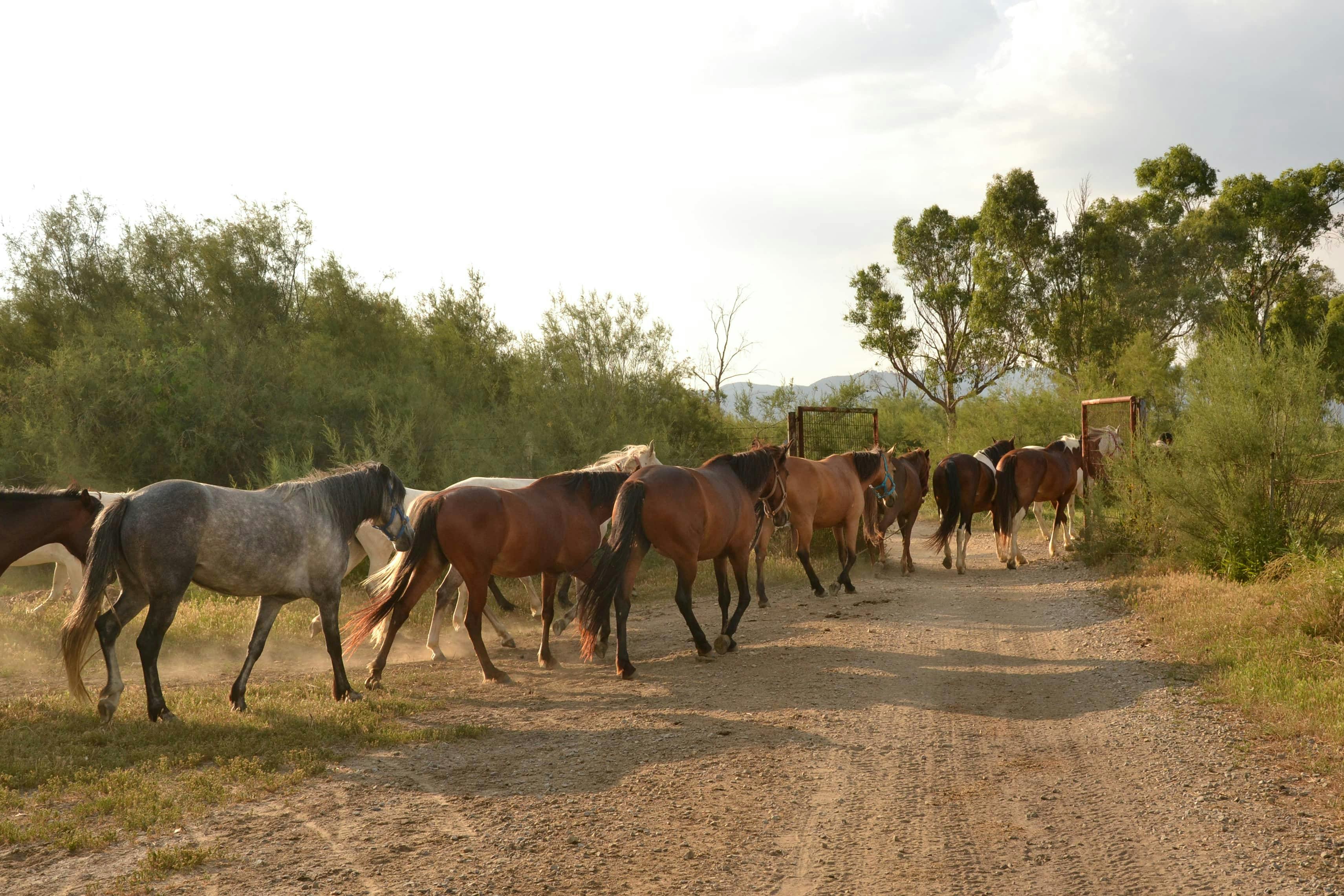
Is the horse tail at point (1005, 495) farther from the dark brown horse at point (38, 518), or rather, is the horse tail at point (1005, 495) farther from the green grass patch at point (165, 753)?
the dark brown horse at point (38, 518)

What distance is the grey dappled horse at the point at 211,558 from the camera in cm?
571

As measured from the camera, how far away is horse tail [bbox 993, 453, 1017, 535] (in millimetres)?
14070

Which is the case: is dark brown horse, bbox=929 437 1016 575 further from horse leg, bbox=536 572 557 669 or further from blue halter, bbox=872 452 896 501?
horse leg, bbox=536 572 557 669

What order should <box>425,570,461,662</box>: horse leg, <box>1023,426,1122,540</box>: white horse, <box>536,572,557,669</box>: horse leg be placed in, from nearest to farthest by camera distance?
<box>536,572,557,669</box>: horse leg < <box>425,570,461,662</box>: horse leg < <box>1023,426,1122,540</box>: white horse

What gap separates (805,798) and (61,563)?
976 cm

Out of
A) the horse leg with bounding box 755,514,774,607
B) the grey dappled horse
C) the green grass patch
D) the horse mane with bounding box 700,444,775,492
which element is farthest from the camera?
the horse leg with bounding box 755,514,774,607

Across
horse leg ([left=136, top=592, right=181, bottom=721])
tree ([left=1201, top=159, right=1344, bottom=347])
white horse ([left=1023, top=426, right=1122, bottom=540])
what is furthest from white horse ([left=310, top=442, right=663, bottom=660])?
tree ([left=1201, top=159, right=1344, bottom=347])

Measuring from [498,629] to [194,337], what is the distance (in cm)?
1129

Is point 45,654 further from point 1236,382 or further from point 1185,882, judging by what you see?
point 1236,382

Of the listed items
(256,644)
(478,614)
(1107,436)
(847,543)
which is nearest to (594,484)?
(478,614)

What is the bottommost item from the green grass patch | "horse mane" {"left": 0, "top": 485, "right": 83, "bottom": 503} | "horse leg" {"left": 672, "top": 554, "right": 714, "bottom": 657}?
the green grass patch

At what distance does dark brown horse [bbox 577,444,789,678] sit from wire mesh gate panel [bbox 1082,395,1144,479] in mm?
7376

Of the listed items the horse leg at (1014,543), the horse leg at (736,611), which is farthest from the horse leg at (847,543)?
the horse leg at (736,611)

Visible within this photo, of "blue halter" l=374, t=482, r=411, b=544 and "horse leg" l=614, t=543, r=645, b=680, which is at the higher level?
"blue halter" l=374, t=482, r=411, b=544
